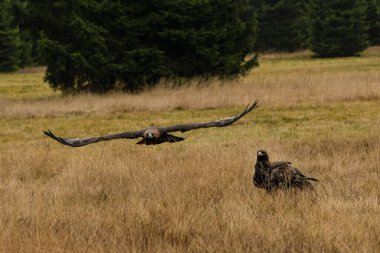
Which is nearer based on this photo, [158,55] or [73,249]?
[73,249]

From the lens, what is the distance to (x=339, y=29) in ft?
165

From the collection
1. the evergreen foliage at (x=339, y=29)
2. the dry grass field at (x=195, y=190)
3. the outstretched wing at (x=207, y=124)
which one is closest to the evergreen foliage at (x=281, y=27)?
the evergreen foliage at (x=339, y=29)

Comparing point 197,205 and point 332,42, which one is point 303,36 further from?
point 197,205

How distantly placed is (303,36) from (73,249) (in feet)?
183

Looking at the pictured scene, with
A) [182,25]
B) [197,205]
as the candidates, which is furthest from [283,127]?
[182,25]

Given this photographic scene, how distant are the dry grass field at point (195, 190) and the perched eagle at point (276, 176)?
5.9 inches

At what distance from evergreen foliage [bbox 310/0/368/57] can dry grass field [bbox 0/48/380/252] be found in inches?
1431

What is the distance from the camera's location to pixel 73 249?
4.70 metres

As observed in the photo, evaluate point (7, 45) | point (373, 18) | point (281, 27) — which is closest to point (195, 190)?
point (7, 45)

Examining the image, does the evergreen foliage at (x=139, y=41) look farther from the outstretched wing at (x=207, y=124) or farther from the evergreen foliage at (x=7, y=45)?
the evergreen foliage at (x=7, y=45)

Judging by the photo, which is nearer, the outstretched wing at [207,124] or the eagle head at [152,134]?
the outstretched wing at [207,124]

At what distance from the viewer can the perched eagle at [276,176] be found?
6.33 m

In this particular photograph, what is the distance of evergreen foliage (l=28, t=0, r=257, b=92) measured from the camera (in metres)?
22.0

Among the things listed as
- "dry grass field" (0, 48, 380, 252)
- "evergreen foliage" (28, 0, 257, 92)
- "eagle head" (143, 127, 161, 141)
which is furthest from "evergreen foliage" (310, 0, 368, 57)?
"eagle head" (143, 127, 161, 141)
